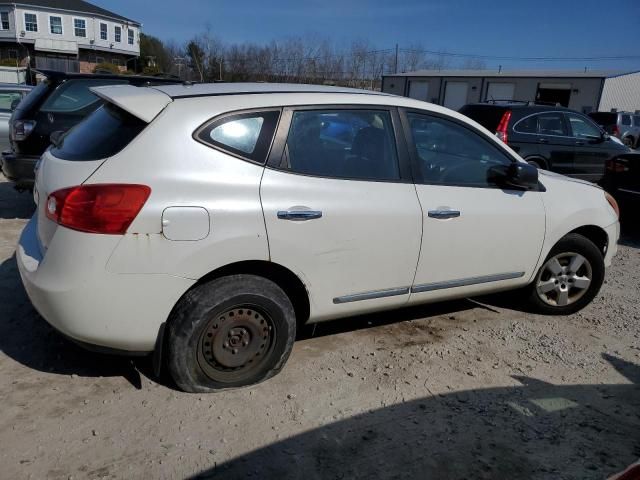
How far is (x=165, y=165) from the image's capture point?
8.93 ft

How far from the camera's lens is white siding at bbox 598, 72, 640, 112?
3584cm

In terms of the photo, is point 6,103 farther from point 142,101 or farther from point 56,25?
point 56,25

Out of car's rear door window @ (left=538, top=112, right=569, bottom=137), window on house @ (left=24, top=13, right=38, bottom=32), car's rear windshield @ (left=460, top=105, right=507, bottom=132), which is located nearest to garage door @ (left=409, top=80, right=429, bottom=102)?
window on house @ (left=24, top=13, right=38, bottom=32)

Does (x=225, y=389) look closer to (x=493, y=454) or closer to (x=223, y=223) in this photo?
(x=223, y=223)

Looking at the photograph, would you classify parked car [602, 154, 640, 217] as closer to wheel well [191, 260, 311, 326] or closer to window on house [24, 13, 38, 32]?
wheel well [191, 260, 311, 326]

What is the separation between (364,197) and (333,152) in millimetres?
345

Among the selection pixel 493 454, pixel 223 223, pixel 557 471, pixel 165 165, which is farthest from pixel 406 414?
pixel 165 165

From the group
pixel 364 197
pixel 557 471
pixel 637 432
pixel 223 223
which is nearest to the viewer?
pixel 557 471

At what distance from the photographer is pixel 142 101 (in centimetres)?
289

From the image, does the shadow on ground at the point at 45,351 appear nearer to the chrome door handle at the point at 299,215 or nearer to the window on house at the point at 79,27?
the chrome door handle at the point at 299,215

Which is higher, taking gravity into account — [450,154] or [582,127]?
[582,127]

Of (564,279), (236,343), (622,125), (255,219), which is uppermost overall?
(622,125)

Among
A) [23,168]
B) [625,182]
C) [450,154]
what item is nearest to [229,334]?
[450,154]

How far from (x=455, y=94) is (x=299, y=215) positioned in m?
45.0
